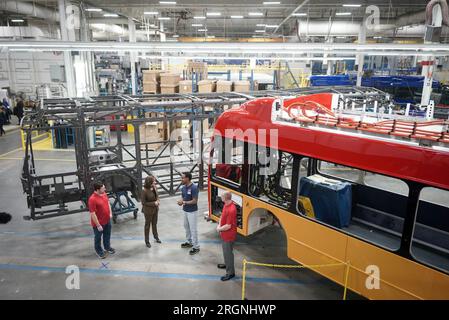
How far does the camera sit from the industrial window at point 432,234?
16.9ft

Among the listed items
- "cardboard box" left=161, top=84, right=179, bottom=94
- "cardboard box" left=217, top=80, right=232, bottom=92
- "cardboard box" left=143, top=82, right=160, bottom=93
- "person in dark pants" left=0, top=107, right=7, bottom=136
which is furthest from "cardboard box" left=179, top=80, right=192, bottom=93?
"person in dark pants" left=0, top=107, right=7, bottom=136

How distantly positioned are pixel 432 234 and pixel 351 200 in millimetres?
1376

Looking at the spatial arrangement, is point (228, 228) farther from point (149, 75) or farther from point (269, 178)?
point (149, 75)

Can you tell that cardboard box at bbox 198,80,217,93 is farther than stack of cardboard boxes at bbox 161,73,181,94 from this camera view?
No

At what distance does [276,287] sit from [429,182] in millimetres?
3095

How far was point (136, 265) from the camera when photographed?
6.68 m

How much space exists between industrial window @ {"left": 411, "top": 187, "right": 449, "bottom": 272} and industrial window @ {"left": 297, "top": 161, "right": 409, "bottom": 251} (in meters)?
0.30

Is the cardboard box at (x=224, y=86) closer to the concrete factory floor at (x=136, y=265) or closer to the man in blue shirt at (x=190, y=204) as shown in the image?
the concrete factory floor at (x=136, y=265)

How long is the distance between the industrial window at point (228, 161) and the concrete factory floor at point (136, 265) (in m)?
1.45

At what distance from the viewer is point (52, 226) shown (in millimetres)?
8344

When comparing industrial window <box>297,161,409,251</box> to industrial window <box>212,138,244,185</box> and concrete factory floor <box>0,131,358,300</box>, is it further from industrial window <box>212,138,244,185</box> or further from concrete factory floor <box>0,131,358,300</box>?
industrial window <box>212,138,244,185</box>

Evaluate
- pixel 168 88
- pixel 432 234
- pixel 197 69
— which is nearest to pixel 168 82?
pixel 168 88

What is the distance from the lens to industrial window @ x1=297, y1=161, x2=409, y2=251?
5.96 meters
